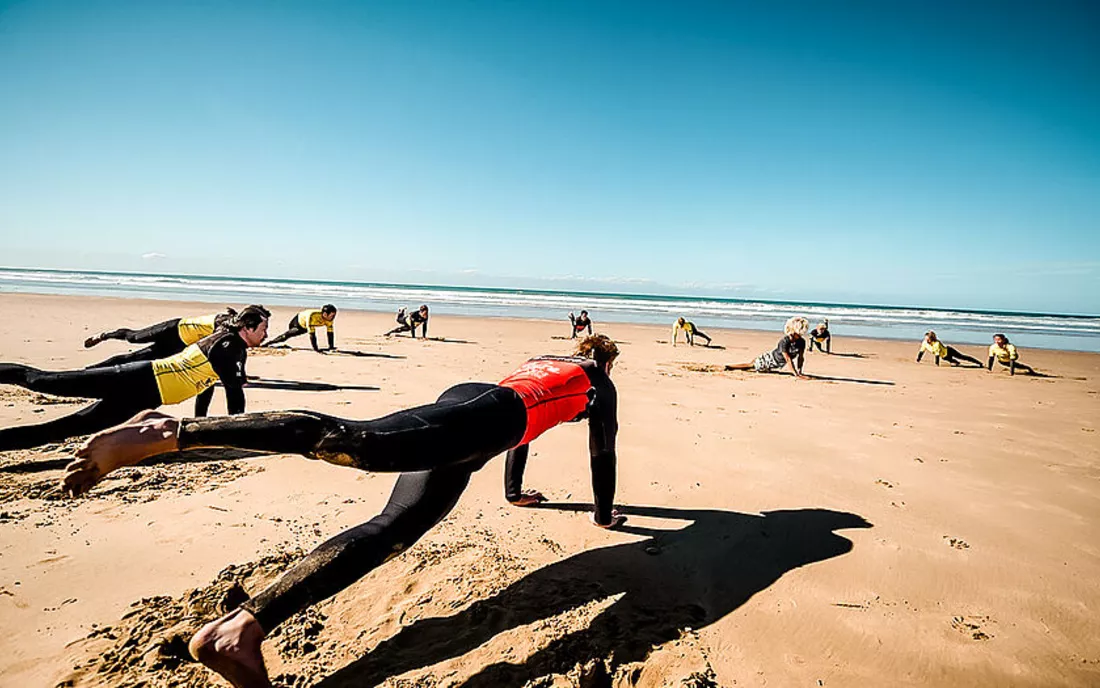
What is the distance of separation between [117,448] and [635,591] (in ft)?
8.77

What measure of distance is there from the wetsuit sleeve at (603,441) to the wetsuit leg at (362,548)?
1.12m

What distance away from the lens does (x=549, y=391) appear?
3.09 meters

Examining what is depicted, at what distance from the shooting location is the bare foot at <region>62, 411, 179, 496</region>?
2.00m

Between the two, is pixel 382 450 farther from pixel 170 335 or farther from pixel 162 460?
pixel 170 335

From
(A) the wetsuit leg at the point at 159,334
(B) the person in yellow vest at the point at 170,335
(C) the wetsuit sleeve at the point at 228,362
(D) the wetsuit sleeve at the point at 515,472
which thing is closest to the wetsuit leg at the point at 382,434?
(D) the wetsuit sleeve at the point at 515,472

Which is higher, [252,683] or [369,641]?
[252,683]

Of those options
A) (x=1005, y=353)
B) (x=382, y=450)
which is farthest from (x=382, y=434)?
(x=1005, y=353)

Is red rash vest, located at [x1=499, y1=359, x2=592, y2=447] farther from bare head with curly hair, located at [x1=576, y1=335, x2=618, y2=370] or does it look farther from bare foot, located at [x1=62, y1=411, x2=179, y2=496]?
bare foot, located at [x1=62, y1=411, x2=179, y2=496]

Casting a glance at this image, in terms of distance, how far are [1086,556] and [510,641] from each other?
419 centimetres

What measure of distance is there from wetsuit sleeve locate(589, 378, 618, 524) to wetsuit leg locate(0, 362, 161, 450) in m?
3.82

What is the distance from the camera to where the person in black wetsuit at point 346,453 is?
6.58ft

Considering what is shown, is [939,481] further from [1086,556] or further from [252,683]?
[252,683]

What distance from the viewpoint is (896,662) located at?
2512 mm

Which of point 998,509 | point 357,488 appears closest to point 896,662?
point 998,509
